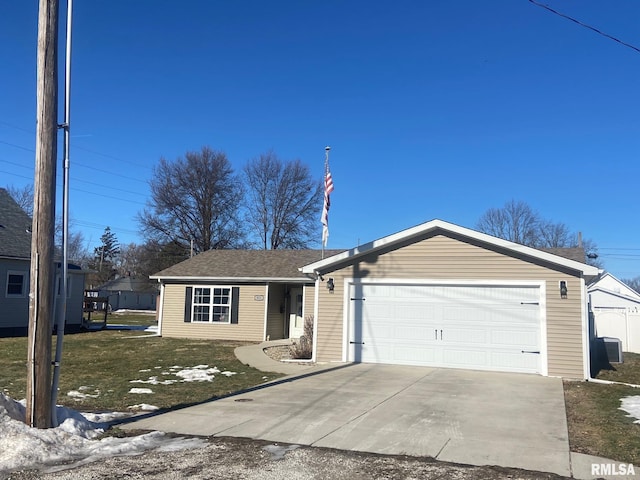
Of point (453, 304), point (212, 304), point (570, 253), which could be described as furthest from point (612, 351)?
point (212, 304)

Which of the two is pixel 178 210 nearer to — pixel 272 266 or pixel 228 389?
A: pixel 272 266

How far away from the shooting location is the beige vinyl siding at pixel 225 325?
66.7 ft

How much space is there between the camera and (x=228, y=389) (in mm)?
9961

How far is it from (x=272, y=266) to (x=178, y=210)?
25174 millimetres

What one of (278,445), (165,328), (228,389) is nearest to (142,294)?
(165,328)

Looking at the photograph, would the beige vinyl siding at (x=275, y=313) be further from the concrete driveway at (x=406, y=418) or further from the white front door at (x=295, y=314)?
the concrete driveway at (x=406, y=418)

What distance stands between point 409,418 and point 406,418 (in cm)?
4

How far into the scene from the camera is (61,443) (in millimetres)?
5980

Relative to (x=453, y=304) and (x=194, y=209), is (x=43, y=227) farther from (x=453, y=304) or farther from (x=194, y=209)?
(x=194, y=209)

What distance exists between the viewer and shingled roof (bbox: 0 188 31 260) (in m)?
21.1

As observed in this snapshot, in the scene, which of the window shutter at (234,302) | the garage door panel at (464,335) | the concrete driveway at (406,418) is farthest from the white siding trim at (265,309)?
the concrete driveway at (406,418)

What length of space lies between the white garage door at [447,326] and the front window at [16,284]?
48.8ft

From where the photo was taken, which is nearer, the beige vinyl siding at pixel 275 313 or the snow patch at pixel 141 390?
the snow patch at pixel 141 390

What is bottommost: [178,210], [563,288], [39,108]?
[563,288]
